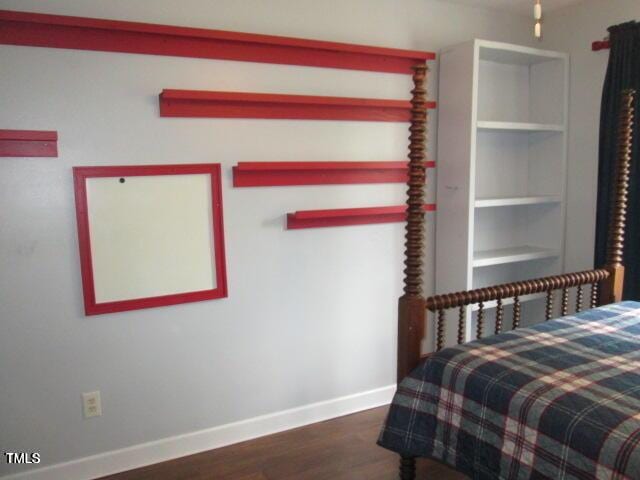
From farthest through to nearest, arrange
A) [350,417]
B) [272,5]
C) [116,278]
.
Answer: [350,417]
[272,5]
[116,278]

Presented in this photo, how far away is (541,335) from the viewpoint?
191 cm

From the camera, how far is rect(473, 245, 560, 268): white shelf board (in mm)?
2861

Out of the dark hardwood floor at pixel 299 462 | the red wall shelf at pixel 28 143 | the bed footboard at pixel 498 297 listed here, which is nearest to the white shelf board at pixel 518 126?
the bed footboard at pixel 498 297

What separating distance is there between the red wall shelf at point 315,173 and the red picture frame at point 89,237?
15 centimetres

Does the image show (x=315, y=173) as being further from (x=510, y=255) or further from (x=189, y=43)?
(x=510, y=255)

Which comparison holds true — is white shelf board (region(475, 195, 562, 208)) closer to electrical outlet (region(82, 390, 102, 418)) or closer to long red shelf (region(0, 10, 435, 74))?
long red shelf (region(0, 10, 435, 74))

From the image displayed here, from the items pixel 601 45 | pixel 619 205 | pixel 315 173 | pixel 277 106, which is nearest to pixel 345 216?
pixel 315 173

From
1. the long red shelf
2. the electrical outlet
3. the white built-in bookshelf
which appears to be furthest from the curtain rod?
the electrical outlet

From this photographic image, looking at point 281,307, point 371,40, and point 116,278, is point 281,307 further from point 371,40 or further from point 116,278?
point 371,40

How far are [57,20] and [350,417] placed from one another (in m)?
2.35

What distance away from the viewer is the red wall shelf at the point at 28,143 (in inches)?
76.5

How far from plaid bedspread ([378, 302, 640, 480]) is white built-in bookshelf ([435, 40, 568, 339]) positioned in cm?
93

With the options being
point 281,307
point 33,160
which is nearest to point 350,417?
point 281,307

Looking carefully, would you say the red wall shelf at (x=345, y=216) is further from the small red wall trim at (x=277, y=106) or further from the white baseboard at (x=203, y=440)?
the white baseboard at (x=203, y=440)
